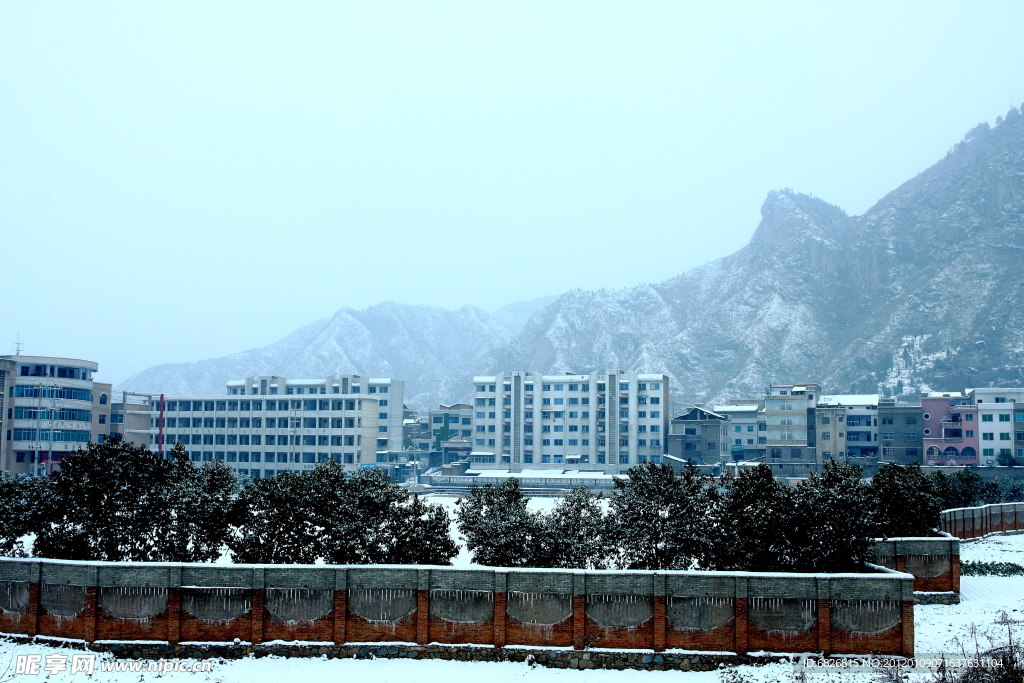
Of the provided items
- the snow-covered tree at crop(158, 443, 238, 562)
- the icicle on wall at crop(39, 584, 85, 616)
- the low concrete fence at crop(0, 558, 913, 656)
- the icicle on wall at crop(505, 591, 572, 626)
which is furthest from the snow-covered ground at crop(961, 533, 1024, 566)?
the icicle on wall at crop(39, 584, 85, 616)

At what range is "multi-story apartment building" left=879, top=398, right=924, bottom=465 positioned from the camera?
11325cm

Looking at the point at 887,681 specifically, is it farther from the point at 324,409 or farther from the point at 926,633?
the point at 324,409

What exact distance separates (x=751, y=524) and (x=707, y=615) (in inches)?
163

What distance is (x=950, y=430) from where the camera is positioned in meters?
108

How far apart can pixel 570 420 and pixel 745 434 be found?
2546cm

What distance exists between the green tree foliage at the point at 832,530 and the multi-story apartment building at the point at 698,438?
87.3 m

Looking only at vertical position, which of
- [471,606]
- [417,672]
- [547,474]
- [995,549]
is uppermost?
[471,606]

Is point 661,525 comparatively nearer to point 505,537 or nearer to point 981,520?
point 505,537

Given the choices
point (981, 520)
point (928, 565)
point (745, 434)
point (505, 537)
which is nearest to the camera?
point (505, 537)

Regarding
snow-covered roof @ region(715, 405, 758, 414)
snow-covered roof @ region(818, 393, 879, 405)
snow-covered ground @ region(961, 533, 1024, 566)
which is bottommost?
snow-covered ground @ region(961, 533, 1024, 566)

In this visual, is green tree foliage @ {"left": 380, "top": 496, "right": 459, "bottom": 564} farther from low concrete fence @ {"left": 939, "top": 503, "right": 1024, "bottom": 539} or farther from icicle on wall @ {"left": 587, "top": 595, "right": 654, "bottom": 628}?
low concrete fence @ {"left": 939, "top": 503, "right": 1024, "bottom": 539}

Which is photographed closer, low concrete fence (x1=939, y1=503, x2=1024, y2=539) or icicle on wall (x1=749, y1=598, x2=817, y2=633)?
icicle on wall (x1=749, y1=598, x2=817, y2=633)

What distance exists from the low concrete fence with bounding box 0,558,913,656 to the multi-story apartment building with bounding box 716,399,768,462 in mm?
96849

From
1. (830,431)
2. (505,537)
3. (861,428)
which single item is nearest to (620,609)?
(505,537)
